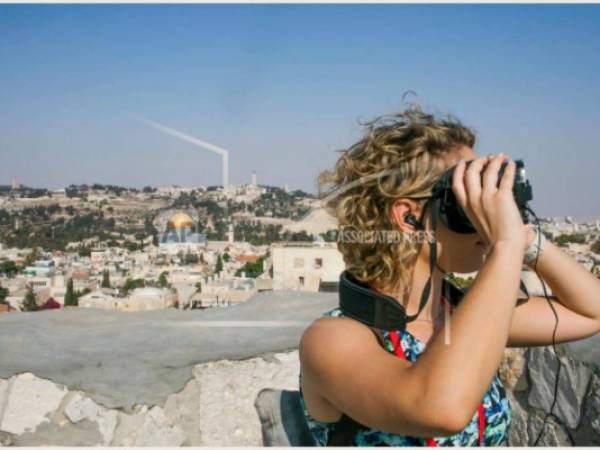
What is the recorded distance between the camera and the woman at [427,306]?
74 cm

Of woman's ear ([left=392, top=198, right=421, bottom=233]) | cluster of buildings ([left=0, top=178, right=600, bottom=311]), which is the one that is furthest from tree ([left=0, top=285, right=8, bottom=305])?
woman's ear ([left=392, top=198, right=421, bottom=233])

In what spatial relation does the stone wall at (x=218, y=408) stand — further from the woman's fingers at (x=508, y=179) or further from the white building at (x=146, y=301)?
the woman's fingers at (x=508, y=179)

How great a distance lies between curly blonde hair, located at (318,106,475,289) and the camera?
3.20 ft

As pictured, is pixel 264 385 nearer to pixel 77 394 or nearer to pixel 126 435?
pixel 126 435

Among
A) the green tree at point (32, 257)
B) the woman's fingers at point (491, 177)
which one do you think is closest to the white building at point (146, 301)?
the green tree at point (32, 257)

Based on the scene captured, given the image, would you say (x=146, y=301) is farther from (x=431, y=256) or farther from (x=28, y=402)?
(x=431, y=256)

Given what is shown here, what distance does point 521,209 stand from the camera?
93cm

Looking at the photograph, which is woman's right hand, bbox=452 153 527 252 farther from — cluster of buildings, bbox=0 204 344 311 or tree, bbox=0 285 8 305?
tree, bbox=0 285 8 305

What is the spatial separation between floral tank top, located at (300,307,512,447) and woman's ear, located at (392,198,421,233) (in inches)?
6.7

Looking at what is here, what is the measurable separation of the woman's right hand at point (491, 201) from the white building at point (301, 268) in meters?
1.14

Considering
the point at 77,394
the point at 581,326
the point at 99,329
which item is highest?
the point at 581,326

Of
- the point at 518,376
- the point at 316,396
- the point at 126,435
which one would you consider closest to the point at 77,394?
the point at 126,435

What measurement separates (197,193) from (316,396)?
3.64 ft

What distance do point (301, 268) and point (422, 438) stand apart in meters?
1.47
